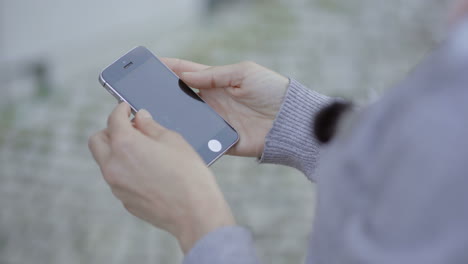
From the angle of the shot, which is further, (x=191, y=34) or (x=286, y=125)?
(x=191, y=34)

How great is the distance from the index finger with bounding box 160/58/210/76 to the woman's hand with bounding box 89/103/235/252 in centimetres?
42

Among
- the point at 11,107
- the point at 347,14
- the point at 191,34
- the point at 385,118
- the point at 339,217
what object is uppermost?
the point at 385,118

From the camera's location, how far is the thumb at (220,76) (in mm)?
1359

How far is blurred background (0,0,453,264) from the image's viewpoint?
2.38 m

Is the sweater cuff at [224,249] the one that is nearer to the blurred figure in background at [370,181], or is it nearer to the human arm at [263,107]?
the blurred figure in background at [370,181]

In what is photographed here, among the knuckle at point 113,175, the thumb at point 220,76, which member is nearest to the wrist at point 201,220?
the knuckle at point 113,175

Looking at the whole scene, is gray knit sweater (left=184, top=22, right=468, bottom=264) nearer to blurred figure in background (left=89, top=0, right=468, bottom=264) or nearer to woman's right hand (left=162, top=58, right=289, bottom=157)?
blurred figure in background (left=89, top=0, right=468, bottom=264)

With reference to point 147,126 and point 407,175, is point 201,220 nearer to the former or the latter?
point 147,126

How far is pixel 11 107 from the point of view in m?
2.90

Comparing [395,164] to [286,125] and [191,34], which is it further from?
[191,34]

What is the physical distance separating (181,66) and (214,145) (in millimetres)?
221

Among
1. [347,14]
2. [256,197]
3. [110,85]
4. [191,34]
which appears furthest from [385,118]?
[347,14]

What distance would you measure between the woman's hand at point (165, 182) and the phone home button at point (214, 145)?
318mm

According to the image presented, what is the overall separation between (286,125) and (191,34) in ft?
8.21
